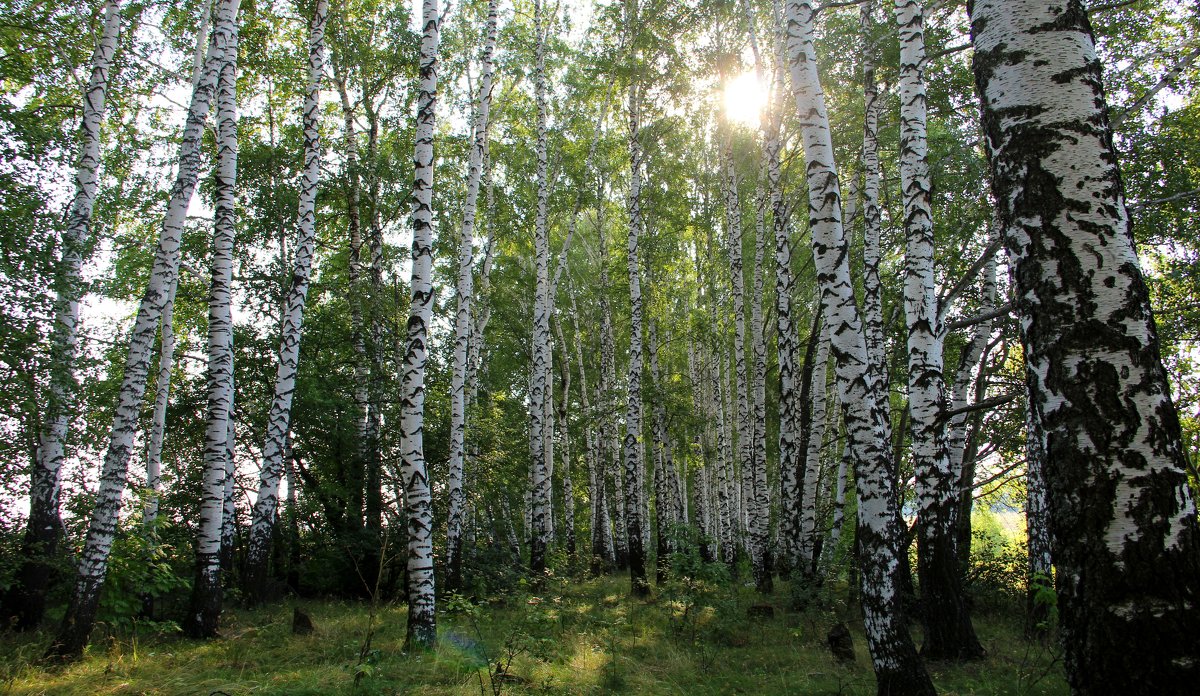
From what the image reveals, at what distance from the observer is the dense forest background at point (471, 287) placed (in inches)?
325

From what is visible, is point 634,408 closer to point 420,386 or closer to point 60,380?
point 420,386

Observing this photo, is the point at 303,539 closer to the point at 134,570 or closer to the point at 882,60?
the point at 134,570

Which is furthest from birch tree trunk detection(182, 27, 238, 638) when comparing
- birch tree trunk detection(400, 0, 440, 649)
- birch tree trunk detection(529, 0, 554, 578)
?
birch tree trunk detection(529, 0, 554, 578)

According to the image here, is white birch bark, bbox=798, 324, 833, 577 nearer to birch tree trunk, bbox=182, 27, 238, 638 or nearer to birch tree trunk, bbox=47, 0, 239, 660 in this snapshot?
birch tree trunk, bbox=182, 27, 238, 638

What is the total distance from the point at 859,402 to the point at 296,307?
29.6 feet

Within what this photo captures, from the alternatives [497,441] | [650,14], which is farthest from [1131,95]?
[497,441]

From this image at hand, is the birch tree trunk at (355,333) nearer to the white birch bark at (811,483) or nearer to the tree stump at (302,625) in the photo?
the tree stump at (302,625)

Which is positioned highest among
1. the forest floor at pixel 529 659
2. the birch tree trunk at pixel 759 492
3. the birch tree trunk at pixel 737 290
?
the birch tree trunk at pixel 737 290

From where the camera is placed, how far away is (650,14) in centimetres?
1412

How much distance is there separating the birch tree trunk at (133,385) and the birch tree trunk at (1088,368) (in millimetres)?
9194

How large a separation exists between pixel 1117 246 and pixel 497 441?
14613 mm

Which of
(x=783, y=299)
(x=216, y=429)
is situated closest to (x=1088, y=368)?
(x=216, y=429)

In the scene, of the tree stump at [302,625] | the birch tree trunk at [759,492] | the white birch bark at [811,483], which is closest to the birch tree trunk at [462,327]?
the tree stump at [302,625]

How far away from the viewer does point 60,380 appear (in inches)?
321
